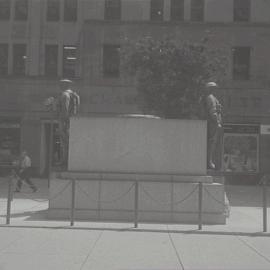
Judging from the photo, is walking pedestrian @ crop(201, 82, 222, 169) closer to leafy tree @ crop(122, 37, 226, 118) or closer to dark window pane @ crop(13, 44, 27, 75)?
leafy tree @ crop(122, 37, 226, 118)

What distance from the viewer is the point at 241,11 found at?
37281mm

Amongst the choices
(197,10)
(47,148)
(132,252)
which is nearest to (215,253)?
(132,252)

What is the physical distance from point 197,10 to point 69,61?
845cm

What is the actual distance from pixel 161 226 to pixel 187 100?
1664cm

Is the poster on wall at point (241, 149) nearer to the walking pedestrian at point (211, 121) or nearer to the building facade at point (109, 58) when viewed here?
the building facade at point (109, 58)

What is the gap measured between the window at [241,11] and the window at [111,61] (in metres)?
7.42

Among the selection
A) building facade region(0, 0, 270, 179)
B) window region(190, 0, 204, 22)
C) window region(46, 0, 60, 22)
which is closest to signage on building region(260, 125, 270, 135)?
building facade region(0, 0, 270, 179)

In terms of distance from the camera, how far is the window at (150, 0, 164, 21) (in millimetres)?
37812

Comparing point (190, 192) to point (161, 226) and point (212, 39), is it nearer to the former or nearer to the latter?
point (161, 226)

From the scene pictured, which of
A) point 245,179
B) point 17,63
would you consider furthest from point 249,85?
point 17,63

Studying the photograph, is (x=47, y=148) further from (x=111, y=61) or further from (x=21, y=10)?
(x=21, y=10)

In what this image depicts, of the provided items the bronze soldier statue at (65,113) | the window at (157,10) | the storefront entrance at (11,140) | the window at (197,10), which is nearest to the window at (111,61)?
the window at (157,10)

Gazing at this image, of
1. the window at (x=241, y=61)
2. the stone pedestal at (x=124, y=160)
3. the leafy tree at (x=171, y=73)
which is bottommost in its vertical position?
the stone pedestal at (x=124, y=160)

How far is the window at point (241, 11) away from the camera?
37.2 metres
